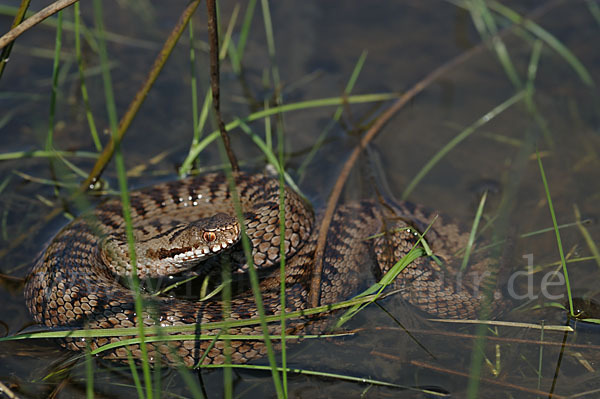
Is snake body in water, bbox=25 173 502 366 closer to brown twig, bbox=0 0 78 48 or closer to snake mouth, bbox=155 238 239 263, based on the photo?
snake mouth, bbox=155 238 239 263

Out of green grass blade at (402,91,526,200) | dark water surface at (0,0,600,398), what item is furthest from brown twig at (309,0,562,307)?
green grass blade at (402,91,526,200)

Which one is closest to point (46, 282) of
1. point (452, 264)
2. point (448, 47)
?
point (452, 264)

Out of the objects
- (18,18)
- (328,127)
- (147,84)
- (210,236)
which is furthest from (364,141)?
(18,18)

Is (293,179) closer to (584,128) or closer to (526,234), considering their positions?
(526,234)

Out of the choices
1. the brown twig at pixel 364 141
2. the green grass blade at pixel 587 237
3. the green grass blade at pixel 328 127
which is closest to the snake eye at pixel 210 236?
the brown twig at pixel 364 141

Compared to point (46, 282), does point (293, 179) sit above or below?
above
